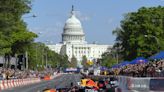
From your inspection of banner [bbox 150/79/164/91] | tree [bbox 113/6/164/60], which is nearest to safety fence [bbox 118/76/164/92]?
banner [bbox 150/79/164/91]

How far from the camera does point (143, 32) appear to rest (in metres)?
113

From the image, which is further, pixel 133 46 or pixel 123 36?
pixel 123 36

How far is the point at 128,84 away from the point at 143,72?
28.2 metres

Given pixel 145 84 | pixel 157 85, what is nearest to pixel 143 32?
pixel 145 84

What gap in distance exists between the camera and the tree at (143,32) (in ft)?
354

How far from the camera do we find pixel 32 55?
151 meters

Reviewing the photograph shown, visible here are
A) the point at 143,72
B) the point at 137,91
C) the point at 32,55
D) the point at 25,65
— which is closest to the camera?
the point at 137,91

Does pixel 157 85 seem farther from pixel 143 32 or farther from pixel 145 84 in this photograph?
pixel 143 32

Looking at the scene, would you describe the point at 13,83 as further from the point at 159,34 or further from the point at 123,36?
the point at 123,36

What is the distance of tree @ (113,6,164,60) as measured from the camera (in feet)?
354

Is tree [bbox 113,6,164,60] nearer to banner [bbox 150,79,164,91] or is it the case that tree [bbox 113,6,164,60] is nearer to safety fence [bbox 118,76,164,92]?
safety fence [bbox 118,76,164,92]

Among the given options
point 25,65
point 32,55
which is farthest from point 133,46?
point 32,55

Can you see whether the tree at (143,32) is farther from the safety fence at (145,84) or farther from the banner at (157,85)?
Answer: the banner at (157,85)

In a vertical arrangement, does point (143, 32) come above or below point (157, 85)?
above
